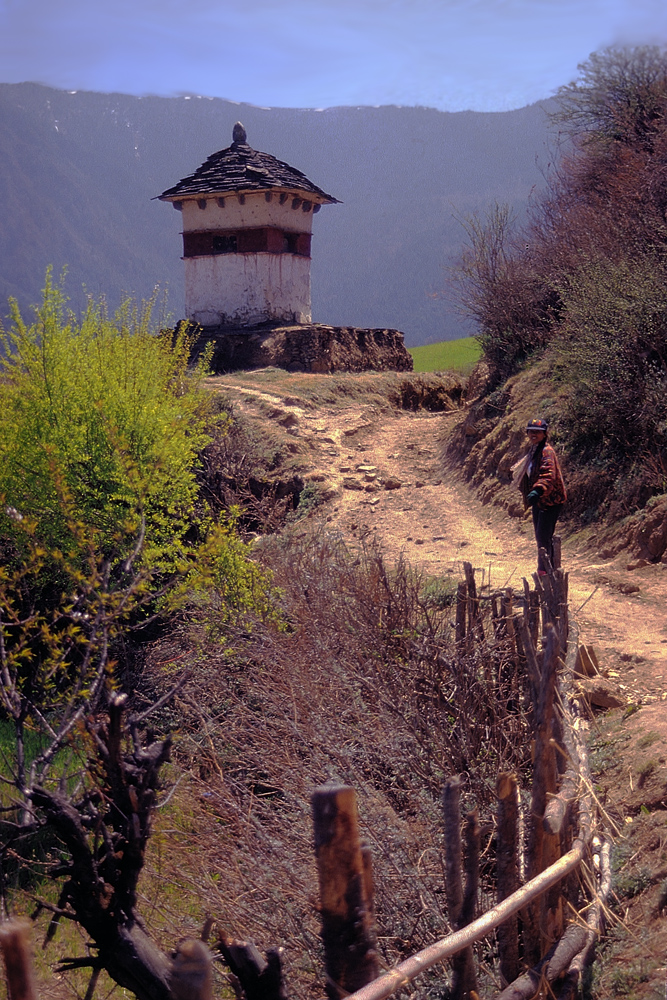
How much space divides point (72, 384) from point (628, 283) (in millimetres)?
7505

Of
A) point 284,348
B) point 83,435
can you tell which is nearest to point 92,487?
point 83,435

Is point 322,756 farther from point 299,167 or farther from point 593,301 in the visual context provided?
point 299,167

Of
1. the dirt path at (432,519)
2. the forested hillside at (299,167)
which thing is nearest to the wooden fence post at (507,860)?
the dirt path at (432,519)

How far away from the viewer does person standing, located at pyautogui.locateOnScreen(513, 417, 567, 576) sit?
7844 millimetres

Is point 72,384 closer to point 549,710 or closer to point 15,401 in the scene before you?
point 15,401

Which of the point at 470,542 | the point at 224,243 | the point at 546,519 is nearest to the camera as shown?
the point at 546,519

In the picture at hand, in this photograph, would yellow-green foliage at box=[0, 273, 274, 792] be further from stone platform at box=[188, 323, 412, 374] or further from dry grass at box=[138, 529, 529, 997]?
stone platform at box=[188, 323, 412, 374]

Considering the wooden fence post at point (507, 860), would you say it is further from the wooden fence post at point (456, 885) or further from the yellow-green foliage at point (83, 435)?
the yellow-green foliage at point (83, 435)

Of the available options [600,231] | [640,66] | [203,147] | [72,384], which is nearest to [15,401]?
[72,384]

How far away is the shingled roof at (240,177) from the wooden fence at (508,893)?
18.9 meters

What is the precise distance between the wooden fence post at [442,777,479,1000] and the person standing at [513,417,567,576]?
16.7ft

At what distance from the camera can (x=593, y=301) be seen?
1129 cm

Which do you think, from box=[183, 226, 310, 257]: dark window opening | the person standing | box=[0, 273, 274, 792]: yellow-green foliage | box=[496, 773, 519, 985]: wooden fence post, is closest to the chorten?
box=[183, 226, 310, 257]: dark window opening

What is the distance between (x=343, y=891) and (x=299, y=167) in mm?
110806
